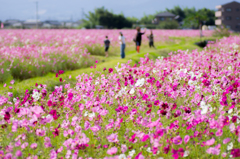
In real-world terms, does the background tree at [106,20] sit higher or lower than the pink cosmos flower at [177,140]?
higher

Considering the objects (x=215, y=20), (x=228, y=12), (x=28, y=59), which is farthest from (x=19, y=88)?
(x=215, y=20)

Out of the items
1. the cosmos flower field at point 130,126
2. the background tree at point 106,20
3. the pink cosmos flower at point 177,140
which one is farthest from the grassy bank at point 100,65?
the background tree at point 106,20

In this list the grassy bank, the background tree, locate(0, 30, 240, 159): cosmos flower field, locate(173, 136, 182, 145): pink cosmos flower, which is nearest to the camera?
locate(173, 136, 182, 145): pink cosmos flower

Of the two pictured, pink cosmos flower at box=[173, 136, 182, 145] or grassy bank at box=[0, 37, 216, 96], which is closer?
pink cosmos flower at box=[173, 136, 182, 145]

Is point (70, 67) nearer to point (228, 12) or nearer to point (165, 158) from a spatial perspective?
point (165, 158)

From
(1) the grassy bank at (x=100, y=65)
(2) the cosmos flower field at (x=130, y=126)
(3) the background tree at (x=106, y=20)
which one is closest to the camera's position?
(2) the cosmos flower field at (x=130, y=126)

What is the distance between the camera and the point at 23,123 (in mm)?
3180

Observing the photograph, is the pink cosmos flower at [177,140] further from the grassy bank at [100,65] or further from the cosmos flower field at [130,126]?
the grassy bank at [100,65]

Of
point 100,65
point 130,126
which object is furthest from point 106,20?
point 130,126

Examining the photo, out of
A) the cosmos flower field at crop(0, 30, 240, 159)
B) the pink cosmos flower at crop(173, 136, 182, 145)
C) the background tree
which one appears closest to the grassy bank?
the cosmos flower field at crop(0, 30, 240, 159)

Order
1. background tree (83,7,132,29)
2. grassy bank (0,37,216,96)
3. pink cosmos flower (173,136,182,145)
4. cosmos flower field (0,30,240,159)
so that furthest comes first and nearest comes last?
1. background tree (83,7,132,29)
2. grassy bank (0,37,216,96)
3. cosmos flower field (0,30,240,159)
4. pink cosmos flower (173,136,182,145)

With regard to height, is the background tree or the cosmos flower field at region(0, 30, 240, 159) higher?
the background tree

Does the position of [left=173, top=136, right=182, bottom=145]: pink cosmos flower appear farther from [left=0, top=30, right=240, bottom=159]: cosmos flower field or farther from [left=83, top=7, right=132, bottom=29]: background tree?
[left=83, top=7, right=132, bottom=29]: background tree

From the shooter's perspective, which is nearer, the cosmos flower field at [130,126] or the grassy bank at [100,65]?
the cosmos flower field at [130,126]
